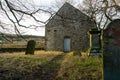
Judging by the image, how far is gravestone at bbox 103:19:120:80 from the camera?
345 inches

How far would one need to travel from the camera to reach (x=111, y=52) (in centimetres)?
877

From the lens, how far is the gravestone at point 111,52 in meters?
8.77

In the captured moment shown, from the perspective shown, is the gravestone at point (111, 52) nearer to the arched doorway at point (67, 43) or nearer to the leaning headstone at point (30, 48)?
the leaning headstone at point (30, 48)

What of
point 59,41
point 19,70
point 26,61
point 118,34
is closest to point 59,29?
point 59,41

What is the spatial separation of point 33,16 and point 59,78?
296 centimetres

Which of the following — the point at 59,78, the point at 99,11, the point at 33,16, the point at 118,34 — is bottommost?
the point at 59,78

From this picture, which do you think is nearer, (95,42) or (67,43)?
(95,42)

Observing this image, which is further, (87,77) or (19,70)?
(19,70)

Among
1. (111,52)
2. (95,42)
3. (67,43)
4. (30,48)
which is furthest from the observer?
(67,43)

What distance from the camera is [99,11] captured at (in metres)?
22.4

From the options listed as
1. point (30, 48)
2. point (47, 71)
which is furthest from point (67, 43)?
point (47, 71)

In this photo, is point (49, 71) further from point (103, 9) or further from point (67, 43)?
point (67, 43)

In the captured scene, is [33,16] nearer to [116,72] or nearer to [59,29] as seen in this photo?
[116,72]

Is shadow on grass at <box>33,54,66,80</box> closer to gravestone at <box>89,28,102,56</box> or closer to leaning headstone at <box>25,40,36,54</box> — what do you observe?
gravestone at <box>89,28,102,56</box>
